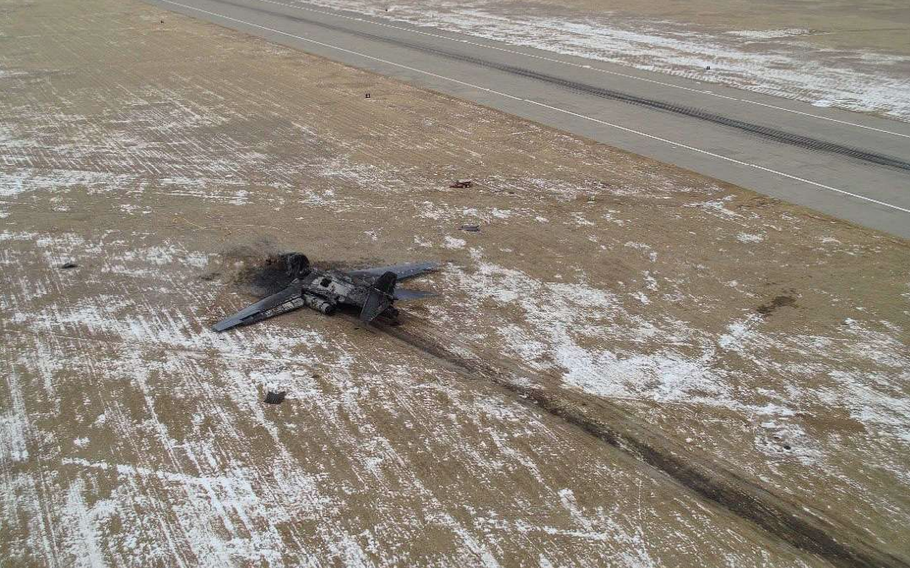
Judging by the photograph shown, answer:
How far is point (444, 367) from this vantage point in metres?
11.2

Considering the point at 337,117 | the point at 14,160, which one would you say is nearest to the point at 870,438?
the point at 337,117

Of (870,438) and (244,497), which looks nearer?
(244,497)

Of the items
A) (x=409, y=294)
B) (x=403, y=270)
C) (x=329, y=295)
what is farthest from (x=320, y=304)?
(x=403, y=270)

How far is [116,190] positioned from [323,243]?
5492 mm

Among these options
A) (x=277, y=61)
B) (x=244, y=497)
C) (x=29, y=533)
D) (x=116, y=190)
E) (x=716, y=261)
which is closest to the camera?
(x=29, y=533)

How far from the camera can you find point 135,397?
10.4 metres

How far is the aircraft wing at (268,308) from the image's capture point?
12.1 meters

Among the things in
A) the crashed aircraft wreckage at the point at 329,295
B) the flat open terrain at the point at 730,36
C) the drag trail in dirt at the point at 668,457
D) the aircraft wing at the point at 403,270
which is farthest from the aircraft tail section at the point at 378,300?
the flat open terrain at the point at 730,36

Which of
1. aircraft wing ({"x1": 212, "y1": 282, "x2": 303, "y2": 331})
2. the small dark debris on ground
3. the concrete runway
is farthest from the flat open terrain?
aircraft wing ({"x1": 212, "y1": 282, "x2": 303, "y2": 331})

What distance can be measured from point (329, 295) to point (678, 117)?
14286mm

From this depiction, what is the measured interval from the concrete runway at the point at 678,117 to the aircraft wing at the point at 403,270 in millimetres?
8377

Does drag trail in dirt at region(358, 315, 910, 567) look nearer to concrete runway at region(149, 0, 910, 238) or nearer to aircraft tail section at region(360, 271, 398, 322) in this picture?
aircraft tail section at region(360, 271, 398, 322)

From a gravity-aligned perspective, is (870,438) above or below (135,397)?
above

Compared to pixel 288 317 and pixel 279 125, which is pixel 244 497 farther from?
pixel 279 125
